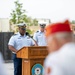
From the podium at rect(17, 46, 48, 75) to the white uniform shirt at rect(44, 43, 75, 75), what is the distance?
679 centimetres

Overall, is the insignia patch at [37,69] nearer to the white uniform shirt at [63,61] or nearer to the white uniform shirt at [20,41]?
the white uniform shirt at [20,41]

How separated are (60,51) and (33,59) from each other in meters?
7.07

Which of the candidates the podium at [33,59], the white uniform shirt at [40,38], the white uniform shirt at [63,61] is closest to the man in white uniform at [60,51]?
the white uniform shirt at [63,61]

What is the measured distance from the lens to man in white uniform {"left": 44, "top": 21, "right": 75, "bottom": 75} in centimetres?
272

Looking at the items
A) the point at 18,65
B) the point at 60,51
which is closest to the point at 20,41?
the point at 18,65

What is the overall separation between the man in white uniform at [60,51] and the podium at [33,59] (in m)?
6.66

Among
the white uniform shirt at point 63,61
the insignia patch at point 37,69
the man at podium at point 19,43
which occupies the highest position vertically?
the white uniform shirt at point 63,61

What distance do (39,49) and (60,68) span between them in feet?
22.9

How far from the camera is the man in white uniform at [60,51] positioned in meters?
2.72

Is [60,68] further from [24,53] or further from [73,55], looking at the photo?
[24,53]

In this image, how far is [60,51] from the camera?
2787mm

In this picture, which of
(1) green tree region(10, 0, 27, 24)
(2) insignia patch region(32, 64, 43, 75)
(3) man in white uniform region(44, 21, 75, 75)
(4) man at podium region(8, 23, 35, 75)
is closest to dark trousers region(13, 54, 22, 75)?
(4) man at podium region(8, 23, 35, 75)

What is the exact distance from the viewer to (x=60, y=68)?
2.70m

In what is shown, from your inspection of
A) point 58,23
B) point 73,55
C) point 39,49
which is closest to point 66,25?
point 58,23
